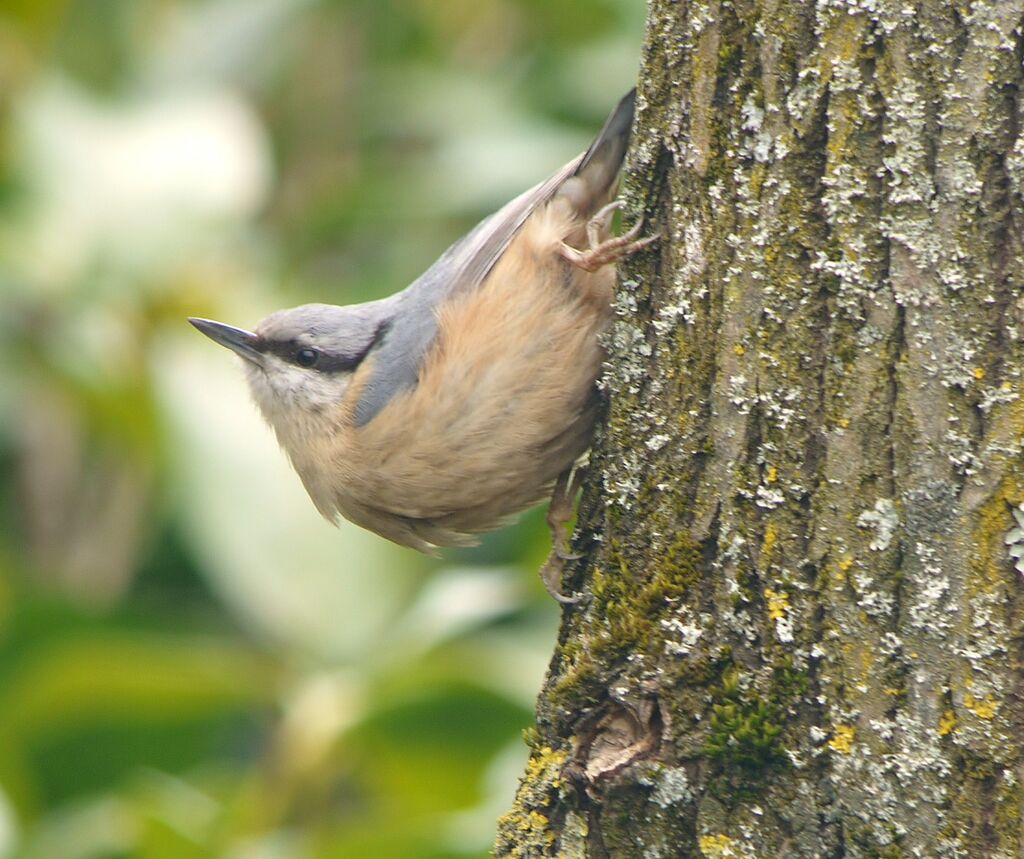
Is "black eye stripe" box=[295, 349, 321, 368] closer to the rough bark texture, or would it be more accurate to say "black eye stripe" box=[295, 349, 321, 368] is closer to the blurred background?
the blurred background

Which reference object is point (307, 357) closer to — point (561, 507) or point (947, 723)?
point (561, 507)

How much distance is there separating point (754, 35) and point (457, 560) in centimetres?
434

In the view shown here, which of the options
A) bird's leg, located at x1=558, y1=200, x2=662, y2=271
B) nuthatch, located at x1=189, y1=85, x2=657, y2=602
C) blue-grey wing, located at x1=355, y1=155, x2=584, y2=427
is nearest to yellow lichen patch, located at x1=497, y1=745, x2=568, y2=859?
nuthatch, located at x1=189, y1=85, x2=657, y2=602

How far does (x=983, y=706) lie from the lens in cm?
178

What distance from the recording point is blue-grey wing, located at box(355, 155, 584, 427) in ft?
10.0

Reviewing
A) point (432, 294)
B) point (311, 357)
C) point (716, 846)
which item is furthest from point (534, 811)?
point (311, 357)

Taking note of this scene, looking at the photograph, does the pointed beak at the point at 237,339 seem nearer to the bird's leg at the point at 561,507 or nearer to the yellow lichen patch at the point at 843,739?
the bird's leg at the point at 561,507

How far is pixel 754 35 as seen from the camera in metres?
1.96

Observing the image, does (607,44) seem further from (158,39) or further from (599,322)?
(599,322)

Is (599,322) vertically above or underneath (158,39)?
underneath

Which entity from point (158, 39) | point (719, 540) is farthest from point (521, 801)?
point (158, 39)

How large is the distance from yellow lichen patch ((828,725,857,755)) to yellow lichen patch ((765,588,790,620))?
178 mm

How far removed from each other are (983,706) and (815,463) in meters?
0.40

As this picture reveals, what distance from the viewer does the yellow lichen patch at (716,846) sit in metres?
1.97
